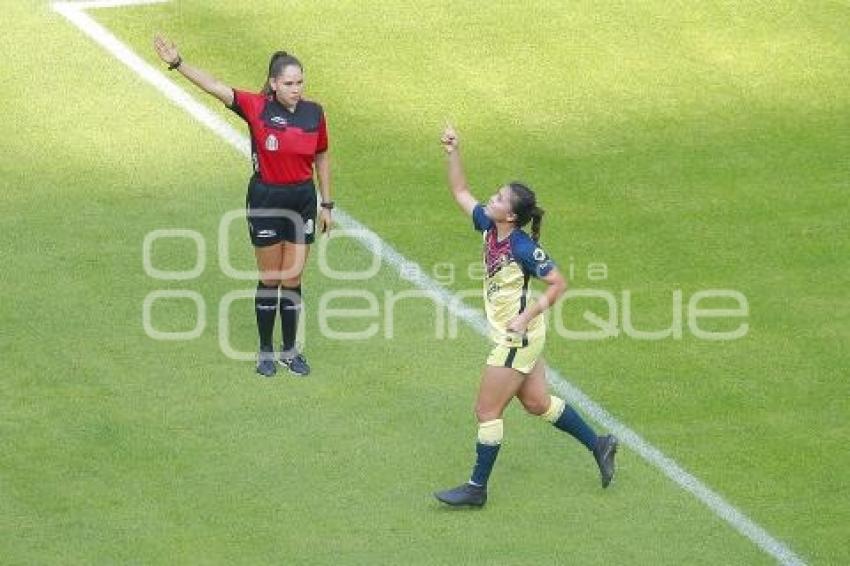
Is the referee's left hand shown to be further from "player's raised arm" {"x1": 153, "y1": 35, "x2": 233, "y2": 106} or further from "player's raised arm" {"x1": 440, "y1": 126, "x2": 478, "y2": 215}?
"player's raised arm" {"x1": 440, "y1": 126, "x2": 478, "y2": 215}

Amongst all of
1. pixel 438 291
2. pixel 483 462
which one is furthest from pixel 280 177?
pixel 483 462

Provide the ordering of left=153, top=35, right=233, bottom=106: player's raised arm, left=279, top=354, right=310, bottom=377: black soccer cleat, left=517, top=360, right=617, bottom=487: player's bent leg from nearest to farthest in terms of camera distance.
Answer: left=517, top=360, right=617, bottom=487: player's bent leg < left=153, top=35, right=233, bottom=106: player's raised arm < left=279, top=354, right=310, bottom=377: black soccer cleat

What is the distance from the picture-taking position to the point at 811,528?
12867 mm

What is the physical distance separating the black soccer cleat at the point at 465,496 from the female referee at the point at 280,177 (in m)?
2.12

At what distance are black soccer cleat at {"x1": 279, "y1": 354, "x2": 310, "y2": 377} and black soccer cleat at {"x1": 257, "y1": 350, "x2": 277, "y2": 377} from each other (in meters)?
0.10

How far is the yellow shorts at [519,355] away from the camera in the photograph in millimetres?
12852

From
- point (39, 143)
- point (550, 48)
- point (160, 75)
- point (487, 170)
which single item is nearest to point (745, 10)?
point (550, 48)

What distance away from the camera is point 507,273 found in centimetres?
1286

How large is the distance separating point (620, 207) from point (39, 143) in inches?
194

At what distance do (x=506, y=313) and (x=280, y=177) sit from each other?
2277mm

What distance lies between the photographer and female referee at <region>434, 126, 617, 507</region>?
1272cm

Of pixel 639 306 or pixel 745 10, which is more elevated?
pixel 745 10

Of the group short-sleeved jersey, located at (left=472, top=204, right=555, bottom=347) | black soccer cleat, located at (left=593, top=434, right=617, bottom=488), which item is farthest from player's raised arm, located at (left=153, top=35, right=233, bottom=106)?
black soccer cleat, located at (left=593, top=434, right=617, bottom=488)

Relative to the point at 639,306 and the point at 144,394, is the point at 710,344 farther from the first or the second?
the point at 144,394
